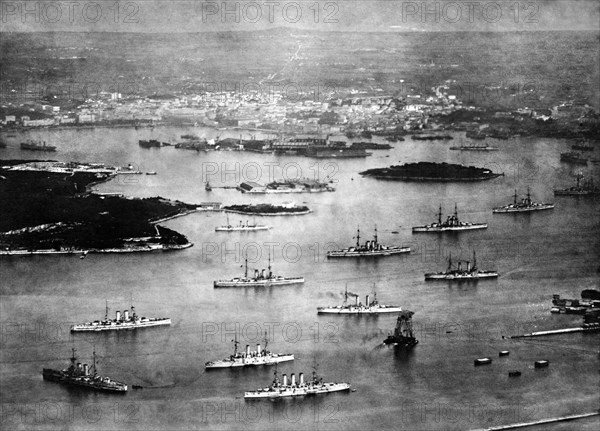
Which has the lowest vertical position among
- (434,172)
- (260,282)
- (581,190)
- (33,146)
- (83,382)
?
(83,382)

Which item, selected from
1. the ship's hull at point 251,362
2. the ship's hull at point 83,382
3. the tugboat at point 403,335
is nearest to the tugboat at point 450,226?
the tugboat at point 403,335

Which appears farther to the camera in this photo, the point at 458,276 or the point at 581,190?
the point at 581,190

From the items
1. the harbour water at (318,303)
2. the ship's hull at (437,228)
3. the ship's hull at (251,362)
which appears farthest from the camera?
the ship's hull at (437,228)

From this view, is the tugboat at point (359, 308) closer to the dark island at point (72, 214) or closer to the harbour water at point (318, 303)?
the harbour water at point (318, 303)

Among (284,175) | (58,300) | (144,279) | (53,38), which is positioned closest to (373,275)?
(284,175)

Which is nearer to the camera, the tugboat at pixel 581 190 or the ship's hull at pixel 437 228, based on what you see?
the ship's hull at pixel 437 228

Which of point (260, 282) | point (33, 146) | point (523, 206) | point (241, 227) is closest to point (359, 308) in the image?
point (260, 282)

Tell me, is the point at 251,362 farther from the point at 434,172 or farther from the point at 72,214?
the point at 434,172
